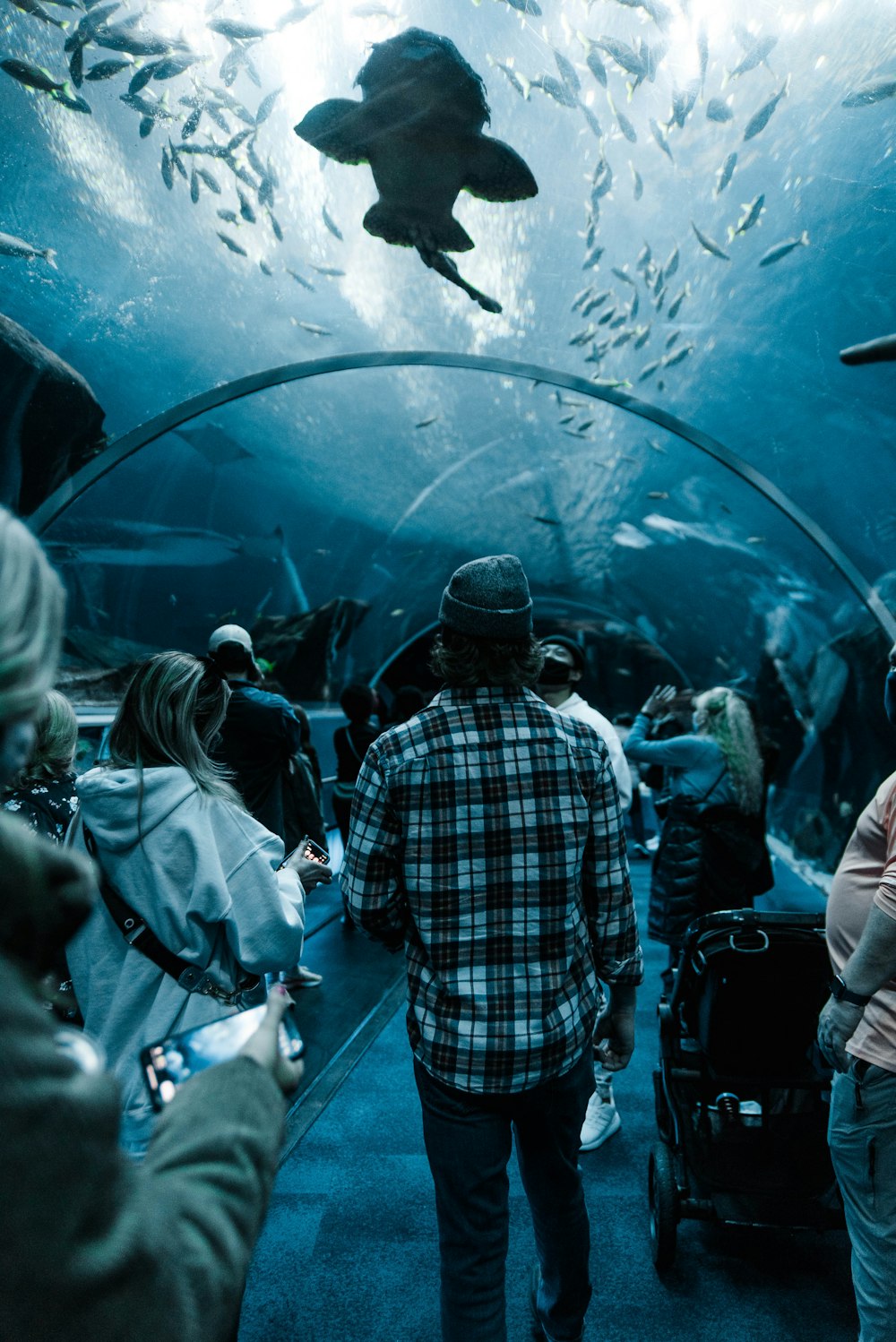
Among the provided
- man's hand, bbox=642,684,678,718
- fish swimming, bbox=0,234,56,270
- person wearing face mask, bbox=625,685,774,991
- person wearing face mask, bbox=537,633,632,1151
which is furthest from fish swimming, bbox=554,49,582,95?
person wearing face mask, bbox=625,685,774,991

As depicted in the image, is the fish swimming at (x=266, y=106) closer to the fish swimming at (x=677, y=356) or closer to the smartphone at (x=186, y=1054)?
the fish swimming at (x=677, y=356)

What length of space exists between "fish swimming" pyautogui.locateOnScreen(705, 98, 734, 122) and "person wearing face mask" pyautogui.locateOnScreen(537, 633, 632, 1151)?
5.37 meters

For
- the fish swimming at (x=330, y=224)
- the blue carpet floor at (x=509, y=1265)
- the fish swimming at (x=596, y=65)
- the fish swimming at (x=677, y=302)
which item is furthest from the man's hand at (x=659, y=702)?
the fish swimming at (x=330, y=224)

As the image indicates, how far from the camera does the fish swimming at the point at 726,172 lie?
6.91 m

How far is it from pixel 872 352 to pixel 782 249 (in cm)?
146

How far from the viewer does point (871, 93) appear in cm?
584

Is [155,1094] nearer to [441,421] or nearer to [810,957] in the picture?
[810,957]

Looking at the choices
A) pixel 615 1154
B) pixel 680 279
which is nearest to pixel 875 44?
pixel 680 279

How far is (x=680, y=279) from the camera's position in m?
8.31

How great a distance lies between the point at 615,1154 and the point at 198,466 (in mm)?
10283

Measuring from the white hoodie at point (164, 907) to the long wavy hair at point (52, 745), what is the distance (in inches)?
26.0

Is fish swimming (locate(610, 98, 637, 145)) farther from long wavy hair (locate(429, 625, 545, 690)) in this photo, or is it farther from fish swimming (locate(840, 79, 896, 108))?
long wavy hair (locate(429, 625, 545, 690))

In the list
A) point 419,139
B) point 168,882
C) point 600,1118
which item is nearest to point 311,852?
point 168,882

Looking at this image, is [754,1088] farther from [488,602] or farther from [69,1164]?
[69,1164]
